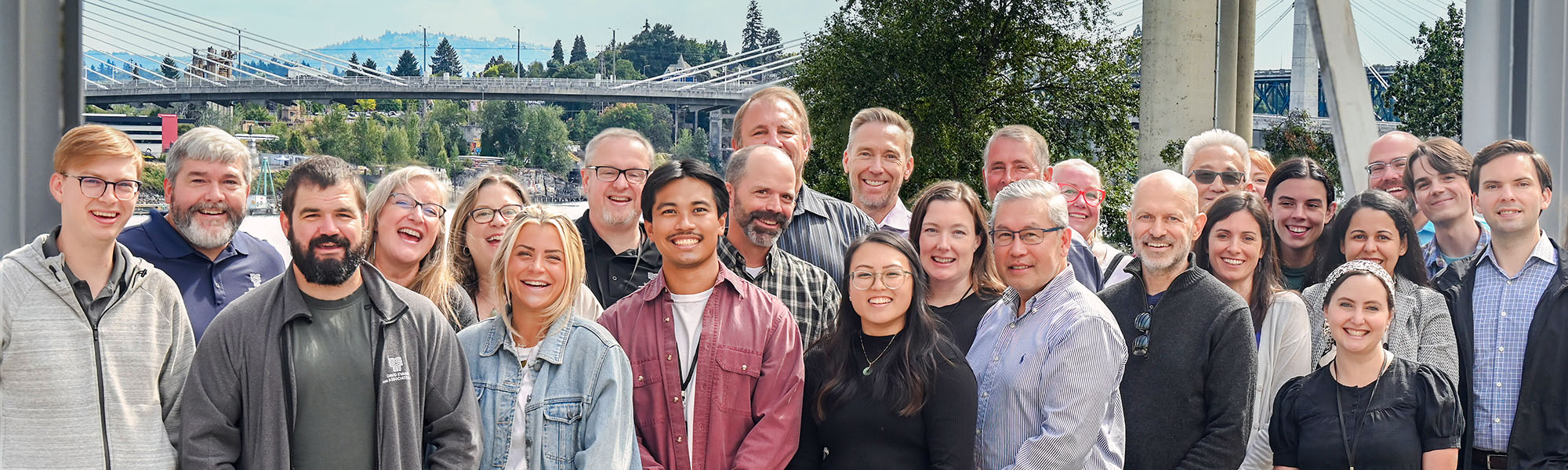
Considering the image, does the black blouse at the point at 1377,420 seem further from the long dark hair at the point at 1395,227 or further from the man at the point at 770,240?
the man at the point at 770,240

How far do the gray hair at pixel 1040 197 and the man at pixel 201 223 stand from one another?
8.30 ft

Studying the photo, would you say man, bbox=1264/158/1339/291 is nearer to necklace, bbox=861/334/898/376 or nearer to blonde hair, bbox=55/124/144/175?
necklace, bbox=861/334/898/376

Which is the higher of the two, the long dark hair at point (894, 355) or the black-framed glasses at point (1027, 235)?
the black-framed glasses at point (1027, 235)

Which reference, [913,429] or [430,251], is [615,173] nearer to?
[430,251]

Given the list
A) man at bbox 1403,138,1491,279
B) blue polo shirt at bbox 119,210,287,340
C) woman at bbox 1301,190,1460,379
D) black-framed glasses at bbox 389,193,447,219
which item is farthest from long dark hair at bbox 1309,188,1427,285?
blue polo shirt at bbox 119,210,287,340

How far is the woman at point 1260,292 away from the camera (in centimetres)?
394

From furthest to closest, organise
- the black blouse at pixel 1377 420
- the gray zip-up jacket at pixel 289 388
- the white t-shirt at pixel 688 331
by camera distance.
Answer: the black blouse at pixel 1377 420
the white t-shirt at pixel 688 331
the gray zip-up jacket at pixel 289 388

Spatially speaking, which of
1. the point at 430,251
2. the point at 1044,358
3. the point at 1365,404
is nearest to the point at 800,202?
the point at 430,251

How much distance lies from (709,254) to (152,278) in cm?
161

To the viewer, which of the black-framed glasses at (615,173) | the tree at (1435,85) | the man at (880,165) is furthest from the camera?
the tree at (1435,85)

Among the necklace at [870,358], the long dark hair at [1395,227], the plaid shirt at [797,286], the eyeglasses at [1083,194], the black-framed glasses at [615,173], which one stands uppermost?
the black-framed glasses at [615,173]

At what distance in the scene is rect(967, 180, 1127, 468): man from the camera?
3.34m

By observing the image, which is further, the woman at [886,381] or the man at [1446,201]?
the man at [1446,201]

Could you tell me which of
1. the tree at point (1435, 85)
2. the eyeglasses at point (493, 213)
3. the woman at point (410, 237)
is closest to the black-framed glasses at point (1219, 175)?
the eyeglasses at point (493, 213)
